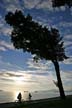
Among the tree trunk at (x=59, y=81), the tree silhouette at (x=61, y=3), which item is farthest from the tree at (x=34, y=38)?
the tree silhouette at (x=61, y=3)

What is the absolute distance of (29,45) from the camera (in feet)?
149

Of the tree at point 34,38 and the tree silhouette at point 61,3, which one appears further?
the tree at point 34,38

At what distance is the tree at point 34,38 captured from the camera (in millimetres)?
45062

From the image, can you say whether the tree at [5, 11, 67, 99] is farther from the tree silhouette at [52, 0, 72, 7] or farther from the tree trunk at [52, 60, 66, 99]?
the tree silhouette at [52, 0, 72, 7]

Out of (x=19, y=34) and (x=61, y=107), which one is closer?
(x=61, y=107)

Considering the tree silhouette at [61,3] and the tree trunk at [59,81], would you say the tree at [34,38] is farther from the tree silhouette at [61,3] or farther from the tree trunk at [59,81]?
the tree silhouette at [61,3]

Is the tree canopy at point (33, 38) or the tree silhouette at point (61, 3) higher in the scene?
the tree canopy at point (33, 38)

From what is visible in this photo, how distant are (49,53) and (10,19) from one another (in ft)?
26.2

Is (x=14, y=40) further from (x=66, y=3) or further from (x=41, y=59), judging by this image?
(x=66, y=3)

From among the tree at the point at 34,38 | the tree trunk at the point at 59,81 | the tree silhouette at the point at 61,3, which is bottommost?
the tree trunk at the point at 59,81

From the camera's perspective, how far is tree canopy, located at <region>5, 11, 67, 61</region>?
148 ft

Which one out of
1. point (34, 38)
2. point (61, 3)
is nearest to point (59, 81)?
point (34, 38)

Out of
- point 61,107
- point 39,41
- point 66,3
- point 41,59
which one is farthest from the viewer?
point 41,59

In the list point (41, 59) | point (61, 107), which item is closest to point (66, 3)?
point (61, 107)
